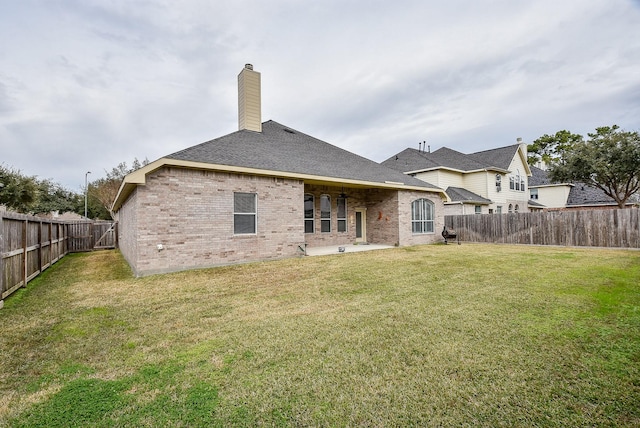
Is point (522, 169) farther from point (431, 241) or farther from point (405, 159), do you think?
point (431, 241)

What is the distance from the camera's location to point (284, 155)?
1199 centimetres

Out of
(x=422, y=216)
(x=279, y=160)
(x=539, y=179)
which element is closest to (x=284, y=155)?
(x=279, y=160)

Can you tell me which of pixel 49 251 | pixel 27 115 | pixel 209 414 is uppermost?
pixel 27 115

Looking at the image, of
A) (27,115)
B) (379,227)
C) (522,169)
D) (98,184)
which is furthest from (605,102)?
(98,184)

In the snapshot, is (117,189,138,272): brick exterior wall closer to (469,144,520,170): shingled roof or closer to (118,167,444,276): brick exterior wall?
(118,167,444,276): brick exterior wall

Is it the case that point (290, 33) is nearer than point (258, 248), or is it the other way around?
point (258, 248)

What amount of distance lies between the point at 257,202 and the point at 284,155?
293cm

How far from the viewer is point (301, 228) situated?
11117mm

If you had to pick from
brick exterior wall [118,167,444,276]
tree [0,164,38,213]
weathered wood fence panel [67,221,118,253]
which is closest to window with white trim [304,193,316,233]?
brick exterior wall [118,167,444,276]

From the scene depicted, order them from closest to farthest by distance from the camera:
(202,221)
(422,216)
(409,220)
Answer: (202,221)
(409,220)
(422,216)

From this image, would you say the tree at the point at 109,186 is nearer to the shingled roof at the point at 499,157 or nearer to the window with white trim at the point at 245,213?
the window with white trim at the point at 245,213

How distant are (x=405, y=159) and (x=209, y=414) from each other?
2466 centimetres

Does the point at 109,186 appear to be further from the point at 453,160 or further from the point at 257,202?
the point at 453,160

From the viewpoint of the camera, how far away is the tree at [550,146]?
39.7 m
